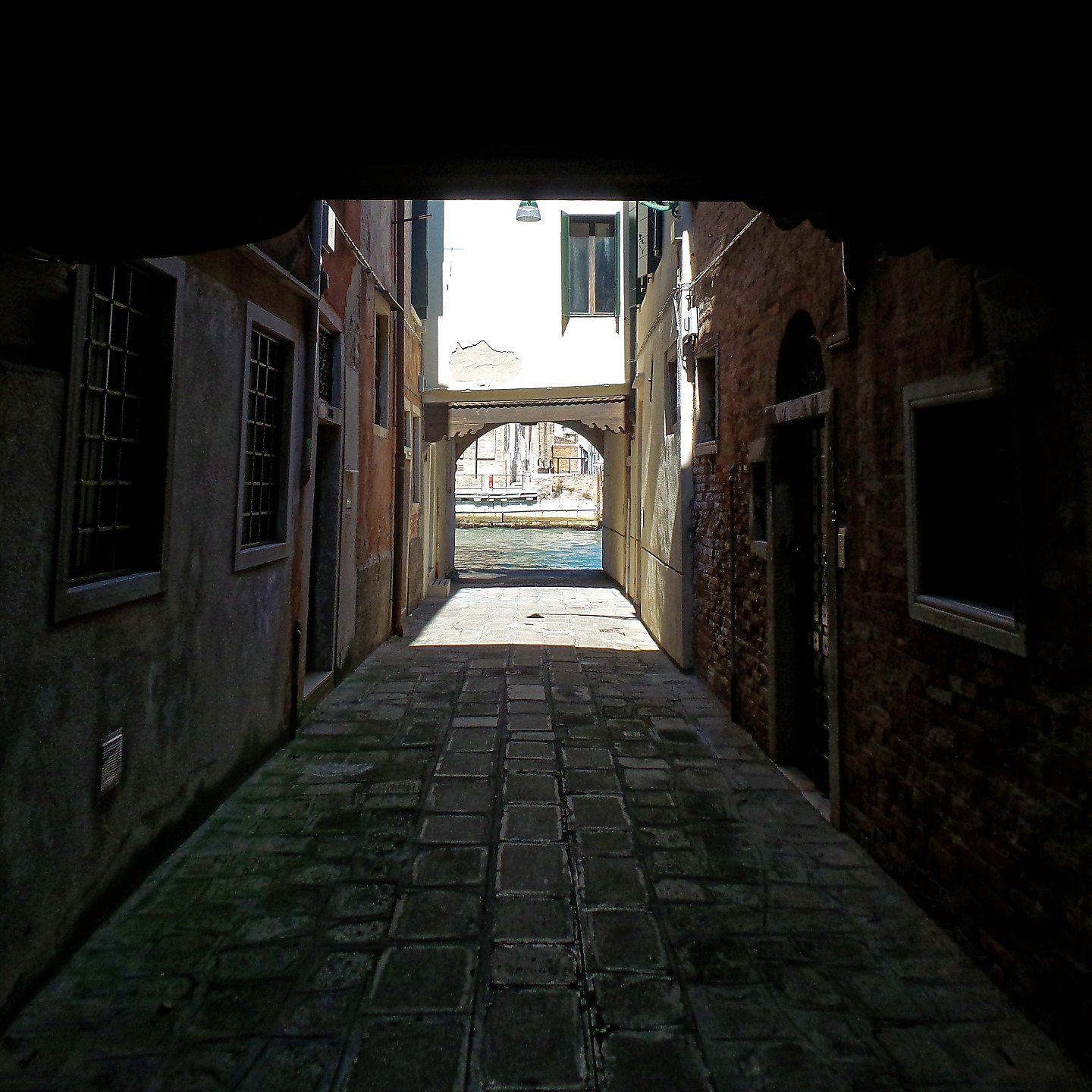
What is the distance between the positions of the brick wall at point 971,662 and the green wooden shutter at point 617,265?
7.95m

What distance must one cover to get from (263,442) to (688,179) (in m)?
3.98

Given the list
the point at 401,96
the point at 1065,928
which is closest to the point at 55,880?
the point at 401,96

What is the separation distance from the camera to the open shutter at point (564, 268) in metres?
13.0

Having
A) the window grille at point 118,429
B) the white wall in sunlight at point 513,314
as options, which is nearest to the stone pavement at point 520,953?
the window grille at point 118,429

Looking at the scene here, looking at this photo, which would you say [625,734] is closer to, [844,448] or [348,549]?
[844,448]

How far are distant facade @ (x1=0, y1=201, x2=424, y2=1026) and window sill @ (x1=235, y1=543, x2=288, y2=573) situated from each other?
21 mm

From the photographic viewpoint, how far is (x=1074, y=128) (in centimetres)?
188

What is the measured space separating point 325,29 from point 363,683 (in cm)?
658

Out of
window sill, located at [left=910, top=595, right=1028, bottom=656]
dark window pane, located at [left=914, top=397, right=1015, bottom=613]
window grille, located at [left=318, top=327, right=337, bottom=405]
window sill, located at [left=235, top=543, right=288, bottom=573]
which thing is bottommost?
window sill, located at [left=910, top=595, right=1028, bottom=656]

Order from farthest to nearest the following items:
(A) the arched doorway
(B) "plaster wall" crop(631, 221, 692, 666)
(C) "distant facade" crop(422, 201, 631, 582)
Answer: (C) "distant facade" crop(422, 201, 631, 582), (B) "plaster wall" crop(631, 221, 692, 666), (A) the arched doorway

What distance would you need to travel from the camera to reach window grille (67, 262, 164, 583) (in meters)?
3.32

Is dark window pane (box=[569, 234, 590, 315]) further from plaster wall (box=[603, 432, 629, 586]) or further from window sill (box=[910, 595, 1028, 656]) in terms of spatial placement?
window sill (box=[910, 595, 1028, 656])

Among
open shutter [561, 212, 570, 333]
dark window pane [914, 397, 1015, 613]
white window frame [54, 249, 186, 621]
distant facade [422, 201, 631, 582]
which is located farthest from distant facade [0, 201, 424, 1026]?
open shutter [561, 212, 570, 333]

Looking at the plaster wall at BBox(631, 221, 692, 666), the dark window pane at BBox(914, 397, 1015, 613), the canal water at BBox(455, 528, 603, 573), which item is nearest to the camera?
the dark window pane at BBox(914, 397, 1015, 613)
